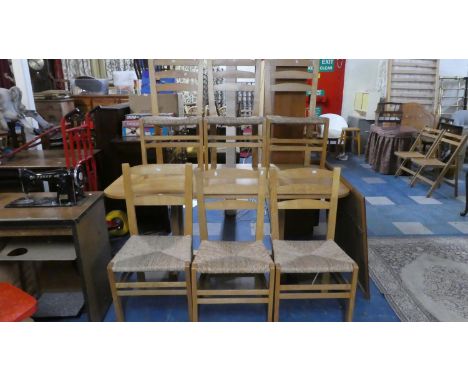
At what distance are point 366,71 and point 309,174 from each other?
538 centimetres

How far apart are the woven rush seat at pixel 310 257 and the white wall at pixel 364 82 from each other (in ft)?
16.2

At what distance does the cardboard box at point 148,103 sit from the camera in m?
3.37

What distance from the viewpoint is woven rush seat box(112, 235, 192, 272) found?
1768mm

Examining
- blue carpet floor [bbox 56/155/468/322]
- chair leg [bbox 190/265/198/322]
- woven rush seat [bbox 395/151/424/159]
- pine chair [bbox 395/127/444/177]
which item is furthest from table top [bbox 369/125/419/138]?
chair leg [bbox 190/265/198/322]

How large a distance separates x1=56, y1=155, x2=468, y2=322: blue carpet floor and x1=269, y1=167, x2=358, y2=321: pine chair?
0.16 meters

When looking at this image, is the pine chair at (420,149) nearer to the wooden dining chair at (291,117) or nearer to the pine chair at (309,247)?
the wooden dining chair at (291,117)

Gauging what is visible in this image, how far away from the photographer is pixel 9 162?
2.87 metres

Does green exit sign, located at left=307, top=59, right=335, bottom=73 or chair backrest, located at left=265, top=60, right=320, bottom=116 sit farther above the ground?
green exit sign, located at left=307, top=59, right=335, bottom=73

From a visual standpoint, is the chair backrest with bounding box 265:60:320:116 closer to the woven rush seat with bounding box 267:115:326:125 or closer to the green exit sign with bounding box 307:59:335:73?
the woven rush seat with bounding box 267:115:326:125

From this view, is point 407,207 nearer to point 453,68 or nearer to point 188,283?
point 188,283

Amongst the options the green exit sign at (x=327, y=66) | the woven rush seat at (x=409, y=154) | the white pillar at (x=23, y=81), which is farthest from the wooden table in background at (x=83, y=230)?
the green exit sign at (x=327, y=66)

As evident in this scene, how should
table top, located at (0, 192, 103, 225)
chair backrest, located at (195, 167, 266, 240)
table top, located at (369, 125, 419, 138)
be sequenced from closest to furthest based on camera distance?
table top, located at (0, 192, 103, 225) < chair backrest, located at (195, 167, 266, 240) < table top, located at (369, 125, 419, 138)

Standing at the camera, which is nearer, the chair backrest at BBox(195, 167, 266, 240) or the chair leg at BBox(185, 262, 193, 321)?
the chair leg at BBox(185, 262, 193, 321)

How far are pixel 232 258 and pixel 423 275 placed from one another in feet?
4.83
